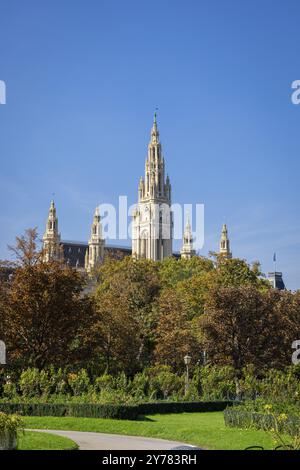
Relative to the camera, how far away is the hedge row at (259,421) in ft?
70.2

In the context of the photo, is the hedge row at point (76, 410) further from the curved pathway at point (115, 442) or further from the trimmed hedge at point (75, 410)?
the curved pathway at point (115, 442)

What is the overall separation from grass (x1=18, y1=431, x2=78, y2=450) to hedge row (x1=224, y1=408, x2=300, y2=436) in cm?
545

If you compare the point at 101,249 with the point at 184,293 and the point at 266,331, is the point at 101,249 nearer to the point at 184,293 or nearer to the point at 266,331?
the point at 184,293

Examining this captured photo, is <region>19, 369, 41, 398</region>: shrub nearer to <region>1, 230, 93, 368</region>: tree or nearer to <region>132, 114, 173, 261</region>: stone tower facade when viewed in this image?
<region>1, 230, 93, 368</region>: tree

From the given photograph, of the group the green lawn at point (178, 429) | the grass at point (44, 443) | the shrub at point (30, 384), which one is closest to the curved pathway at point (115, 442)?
the grass at point (44, 443)

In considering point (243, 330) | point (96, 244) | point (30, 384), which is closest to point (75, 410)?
point (30, 384)

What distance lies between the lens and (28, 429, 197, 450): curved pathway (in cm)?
2005

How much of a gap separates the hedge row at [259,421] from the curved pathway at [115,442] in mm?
2764

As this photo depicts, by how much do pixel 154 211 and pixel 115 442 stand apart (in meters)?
143

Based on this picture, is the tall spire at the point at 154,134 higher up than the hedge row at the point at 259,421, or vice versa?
the tall spire at the point at 154,134

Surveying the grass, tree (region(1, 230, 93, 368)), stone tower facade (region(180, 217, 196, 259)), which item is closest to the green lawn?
the grass

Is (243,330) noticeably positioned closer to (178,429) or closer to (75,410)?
(75,410)
